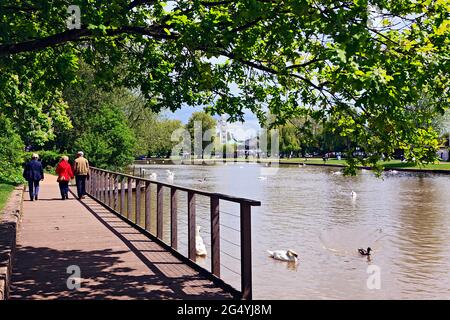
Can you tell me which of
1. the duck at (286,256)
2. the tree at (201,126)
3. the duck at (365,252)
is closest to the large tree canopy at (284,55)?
the duck at (286,256)

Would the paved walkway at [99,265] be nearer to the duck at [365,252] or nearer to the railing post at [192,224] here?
the railing post at [192,224]

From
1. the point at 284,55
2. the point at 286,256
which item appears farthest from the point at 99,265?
the point at 286,256

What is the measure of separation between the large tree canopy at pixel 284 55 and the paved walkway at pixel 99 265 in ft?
9.47

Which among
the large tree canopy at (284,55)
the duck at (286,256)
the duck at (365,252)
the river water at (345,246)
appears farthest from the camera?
the duck at (365,252)

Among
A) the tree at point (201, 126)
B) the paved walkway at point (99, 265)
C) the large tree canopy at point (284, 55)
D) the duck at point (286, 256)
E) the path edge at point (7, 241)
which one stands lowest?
the duck at point (286, 256)

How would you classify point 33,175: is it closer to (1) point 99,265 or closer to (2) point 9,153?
(2) point 9,153

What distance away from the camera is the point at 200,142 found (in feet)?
513

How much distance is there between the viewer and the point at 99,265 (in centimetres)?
943

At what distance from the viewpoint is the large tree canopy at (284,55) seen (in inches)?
273

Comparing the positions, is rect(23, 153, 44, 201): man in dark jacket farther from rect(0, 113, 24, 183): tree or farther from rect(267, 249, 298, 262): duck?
rect(267, 249, 298, 262): duck

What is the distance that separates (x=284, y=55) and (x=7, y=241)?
18.8 ft

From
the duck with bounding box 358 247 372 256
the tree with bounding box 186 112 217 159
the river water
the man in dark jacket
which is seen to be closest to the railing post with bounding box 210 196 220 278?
the river water

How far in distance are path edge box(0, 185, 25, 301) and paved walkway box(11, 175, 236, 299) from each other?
0.80ft
